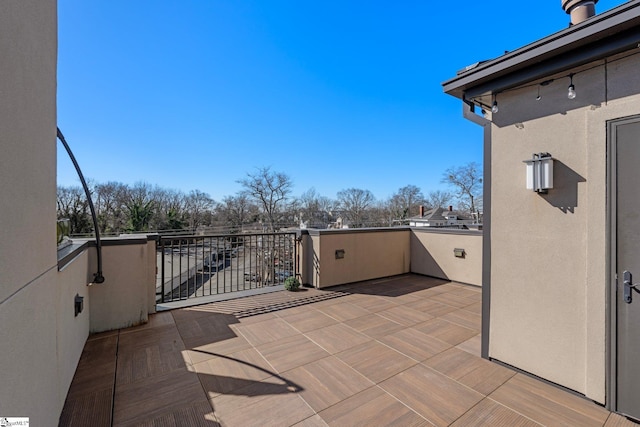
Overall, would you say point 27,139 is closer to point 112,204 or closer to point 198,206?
point 112,204

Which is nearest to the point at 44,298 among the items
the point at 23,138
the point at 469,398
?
the point at 23,138

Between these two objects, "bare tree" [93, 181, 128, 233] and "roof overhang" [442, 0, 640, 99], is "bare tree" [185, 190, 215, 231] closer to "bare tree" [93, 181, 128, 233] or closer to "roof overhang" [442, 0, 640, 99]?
"bare tree" [93, 181, 128, 233]

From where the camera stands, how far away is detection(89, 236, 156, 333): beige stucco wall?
3.02 metres

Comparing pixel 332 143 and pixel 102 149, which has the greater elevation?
pixel 332 143

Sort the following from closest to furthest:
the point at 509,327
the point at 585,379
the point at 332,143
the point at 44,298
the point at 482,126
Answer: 1. the point at 44,298
2. the point at 585,379
3. the point at 509,327
4. the point at 482,126
5. the point at 332,143

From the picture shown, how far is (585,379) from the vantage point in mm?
1954

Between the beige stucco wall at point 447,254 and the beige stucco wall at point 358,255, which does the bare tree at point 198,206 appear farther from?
the beige stucco wall at point 447,254

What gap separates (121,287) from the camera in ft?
10.3

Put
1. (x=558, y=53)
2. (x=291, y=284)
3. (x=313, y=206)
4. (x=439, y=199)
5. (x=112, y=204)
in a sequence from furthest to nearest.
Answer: (x=439, y=199)
(x=313, y=206)
(x=112, y=204)
(x=291, y=284)
(x=558, y=53)

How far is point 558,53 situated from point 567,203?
1137 mm

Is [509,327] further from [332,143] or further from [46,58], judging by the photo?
[332,143]

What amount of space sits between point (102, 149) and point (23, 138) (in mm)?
19821

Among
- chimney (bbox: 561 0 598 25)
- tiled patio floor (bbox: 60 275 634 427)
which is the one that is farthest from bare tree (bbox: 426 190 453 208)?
chimney (bbox: 561 0 598 25)

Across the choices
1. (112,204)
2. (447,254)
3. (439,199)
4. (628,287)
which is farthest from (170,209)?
(439,199)
